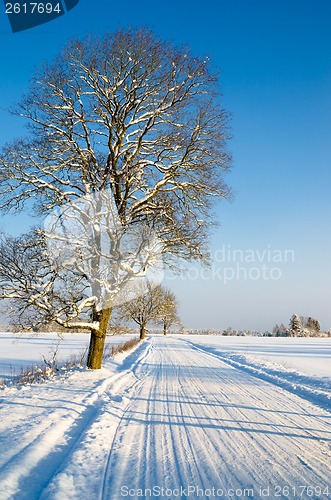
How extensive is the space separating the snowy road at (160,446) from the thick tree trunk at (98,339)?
2.83 metres

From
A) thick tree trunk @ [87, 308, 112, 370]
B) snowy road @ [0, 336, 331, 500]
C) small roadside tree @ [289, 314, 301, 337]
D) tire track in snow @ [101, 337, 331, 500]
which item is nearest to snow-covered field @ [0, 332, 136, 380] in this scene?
thick tree trunk @ [87, 308, 112, 370]

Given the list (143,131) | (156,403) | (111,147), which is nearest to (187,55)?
(143,131)

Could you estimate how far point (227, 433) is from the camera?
15.2 feet

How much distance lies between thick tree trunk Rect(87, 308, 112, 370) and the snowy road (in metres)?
2.83

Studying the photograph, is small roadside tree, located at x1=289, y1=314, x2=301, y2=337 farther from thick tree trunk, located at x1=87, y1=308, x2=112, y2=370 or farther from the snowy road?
the snowy road

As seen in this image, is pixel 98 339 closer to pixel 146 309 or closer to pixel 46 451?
pixel 46 451

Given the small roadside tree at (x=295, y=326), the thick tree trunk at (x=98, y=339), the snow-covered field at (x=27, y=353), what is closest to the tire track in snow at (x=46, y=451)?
the snow-covered field at (x=27, y=353)

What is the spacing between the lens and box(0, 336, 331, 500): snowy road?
3043 mm

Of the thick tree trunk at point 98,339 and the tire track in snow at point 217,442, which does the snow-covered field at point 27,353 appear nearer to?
the thick tree trunk at point 98,339

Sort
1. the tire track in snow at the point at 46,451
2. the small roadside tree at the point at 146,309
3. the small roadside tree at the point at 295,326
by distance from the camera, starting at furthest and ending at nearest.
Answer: the small roadside tree at the point at 295,326
the small roadside tree at the point at 146,309
the tire track in snow at the point at 46,451

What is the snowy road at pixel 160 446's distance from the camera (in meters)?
3.04

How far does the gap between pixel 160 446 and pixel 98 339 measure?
627cm

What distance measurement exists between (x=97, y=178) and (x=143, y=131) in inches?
77.3

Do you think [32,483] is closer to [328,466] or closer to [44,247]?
[328,466]
